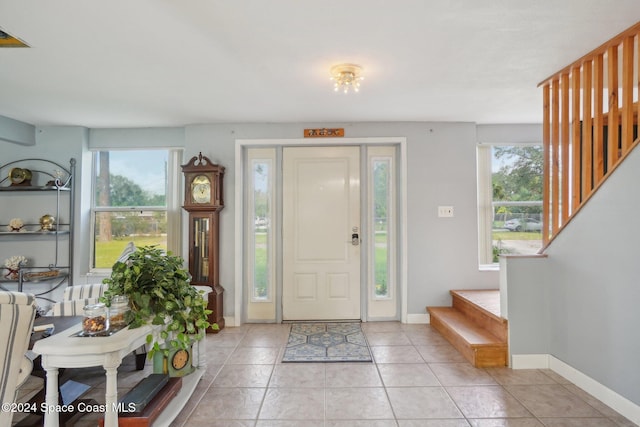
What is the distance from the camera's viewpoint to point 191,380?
2336mm

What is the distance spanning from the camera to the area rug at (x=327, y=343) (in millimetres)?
2945

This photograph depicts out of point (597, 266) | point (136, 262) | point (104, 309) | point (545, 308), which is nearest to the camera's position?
point (104, 309)

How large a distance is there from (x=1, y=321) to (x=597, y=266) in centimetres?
335

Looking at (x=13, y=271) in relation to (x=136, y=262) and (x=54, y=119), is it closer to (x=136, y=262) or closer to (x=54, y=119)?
(x=54, y=119)

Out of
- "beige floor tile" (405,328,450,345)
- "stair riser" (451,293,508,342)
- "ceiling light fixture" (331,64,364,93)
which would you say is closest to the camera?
"ceiling light fixture" (331,64,364,93)

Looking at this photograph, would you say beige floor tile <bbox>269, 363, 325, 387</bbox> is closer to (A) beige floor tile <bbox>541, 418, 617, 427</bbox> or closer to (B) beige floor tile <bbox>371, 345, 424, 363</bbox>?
(B) beige floor tile <bbox>371, 345, 424, 363</bbox>

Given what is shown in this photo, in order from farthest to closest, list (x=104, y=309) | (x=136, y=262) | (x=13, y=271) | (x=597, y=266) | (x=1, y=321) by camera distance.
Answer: (x=13, y=271) → (x=597, y=266) → (x=136, y=262) → (x=104, y=309) → (x=1, y=321)

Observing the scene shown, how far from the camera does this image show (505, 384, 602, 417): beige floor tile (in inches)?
81.9

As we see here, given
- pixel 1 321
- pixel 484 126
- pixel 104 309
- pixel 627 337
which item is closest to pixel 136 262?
pixel 104 309

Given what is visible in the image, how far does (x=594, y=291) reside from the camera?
2279mm

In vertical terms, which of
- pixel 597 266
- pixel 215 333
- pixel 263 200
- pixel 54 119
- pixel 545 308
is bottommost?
pixel 215 333

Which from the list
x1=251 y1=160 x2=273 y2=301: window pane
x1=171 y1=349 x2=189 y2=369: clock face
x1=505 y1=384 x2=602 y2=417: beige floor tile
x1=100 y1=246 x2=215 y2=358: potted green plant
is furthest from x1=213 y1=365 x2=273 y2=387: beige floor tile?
x1=505 y1=384 x2=602 y2=417: beige floor tile

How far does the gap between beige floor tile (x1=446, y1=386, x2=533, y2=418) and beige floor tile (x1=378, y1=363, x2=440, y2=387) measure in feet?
0.58

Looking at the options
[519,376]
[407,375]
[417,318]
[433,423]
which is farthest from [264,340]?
[519,376]
